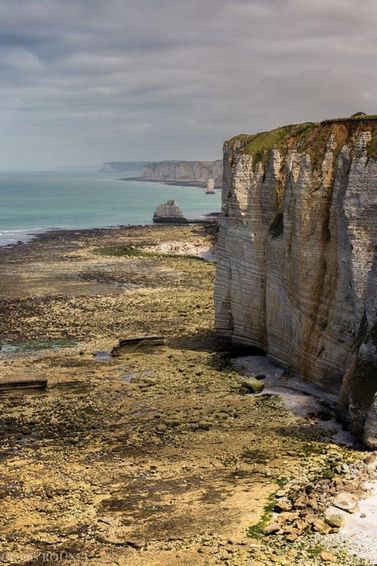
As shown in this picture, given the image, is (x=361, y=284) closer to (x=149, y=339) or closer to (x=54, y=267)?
(x=149, y=339)

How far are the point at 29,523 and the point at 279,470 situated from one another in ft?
23.9

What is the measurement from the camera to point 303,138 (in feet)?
94.2

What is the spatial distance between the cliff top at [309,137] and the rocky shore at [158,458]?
976cm

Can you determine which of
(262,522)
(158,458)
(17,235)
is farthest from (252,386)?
(17,235)

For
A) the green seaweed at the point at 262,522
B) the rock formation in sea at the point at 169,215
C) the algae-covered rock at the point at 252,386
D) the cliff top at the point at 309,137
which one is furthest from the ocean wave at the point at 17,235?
the green seaweed at the point at 262,522

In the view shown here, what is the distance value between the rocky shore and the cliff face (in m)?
2.07

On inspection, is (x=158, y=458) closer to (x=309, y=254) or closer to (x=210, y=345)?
(x=309, y=254)

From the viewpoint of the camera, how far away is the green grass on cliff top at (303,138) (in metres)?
25.1

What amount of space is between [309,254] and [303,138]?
18.5ft

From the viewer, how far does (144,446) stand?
70.0ft

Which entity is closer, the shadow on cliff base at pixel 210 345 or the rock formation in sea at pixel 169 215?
the shadow on cliff base at pixel 210 345

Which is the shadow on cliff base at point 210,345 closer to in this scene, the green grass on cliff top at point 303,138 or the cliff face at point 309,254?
the cliff face at point 309,254

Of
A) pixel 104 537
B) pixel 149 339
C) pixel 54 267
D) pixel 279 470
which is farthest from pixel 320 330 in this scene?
pixel 54 267

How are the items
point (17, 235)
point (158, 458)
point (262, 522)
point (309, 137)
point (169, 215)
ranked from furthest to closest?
1. point (169, 215)
2. point (17, 235)
3. point (309, 137)
4. point (158, 458)
5. point (262, 522)
